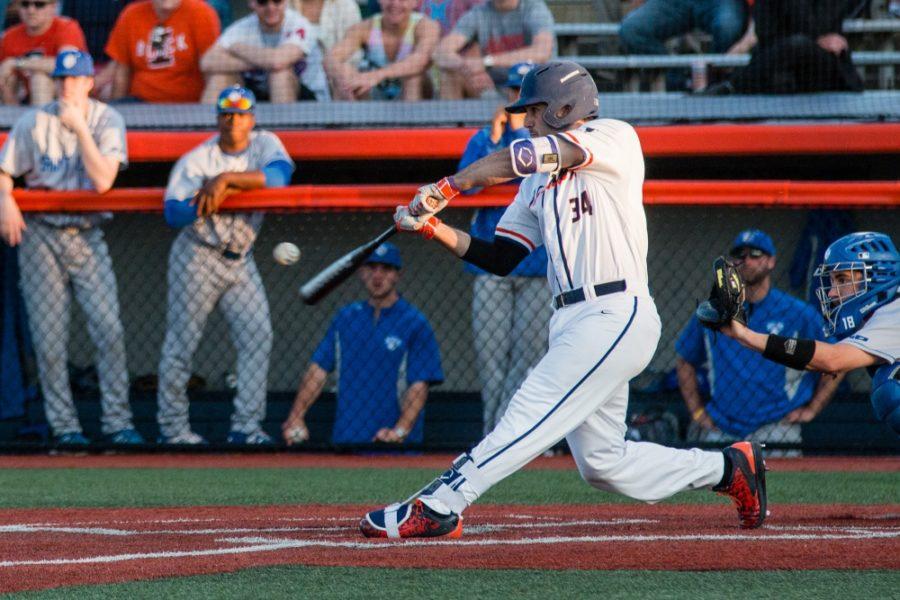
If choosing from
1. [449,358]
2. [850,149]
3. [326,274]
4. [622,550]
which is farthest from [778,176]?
[622,550]

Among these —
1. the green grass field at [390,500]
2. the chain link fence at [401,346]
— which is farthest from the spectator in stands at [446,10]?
the green grass field at [390,500]

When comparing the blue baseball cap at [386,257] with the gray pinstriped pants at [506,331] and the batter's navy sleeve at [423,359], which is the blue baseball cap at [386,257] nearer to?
the batter's navy sleeve at [423,359]

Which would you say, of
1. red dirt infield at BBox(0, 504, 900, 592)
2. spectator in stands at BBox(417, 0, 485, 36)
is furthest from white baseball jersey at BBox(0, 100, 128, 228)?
red dirt infield at BBox(0, 504, 900, 592)

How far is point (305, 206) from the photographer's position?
7.61 meters

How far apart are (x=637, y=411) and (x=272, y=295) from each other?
2.79m

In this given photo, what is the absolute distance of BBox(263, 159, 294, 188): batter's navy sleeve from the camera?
767 cm

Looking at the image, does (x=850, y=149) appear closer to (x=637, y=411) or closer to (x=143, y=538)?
(x=637, y=411)

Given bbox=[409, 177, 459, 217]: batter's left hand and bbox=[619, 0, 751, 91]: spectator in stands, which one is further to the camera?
bbox=[619, 0, 751, 91]: spectator in stands

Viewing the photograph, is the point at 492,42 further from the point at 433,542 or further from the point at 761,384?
the point at 433,542

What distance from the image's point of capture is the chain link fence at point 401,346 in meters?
7.77

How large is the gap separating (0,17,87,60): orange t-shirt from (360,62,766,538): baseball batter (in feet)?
17.8

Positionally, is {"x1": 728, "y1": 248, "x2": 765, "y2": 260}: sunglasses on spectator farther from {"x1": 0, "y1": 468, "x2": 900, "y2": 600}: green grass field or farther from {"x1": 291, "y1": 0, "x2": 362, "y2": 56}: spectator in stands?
{"x1": 291, "y1": 0, "x2": 362, "y2": 56}: spectator in stands

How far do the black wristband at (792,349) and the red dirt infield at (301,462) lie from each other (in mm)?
2917

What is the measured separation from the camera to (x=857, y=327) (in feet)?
15.7
